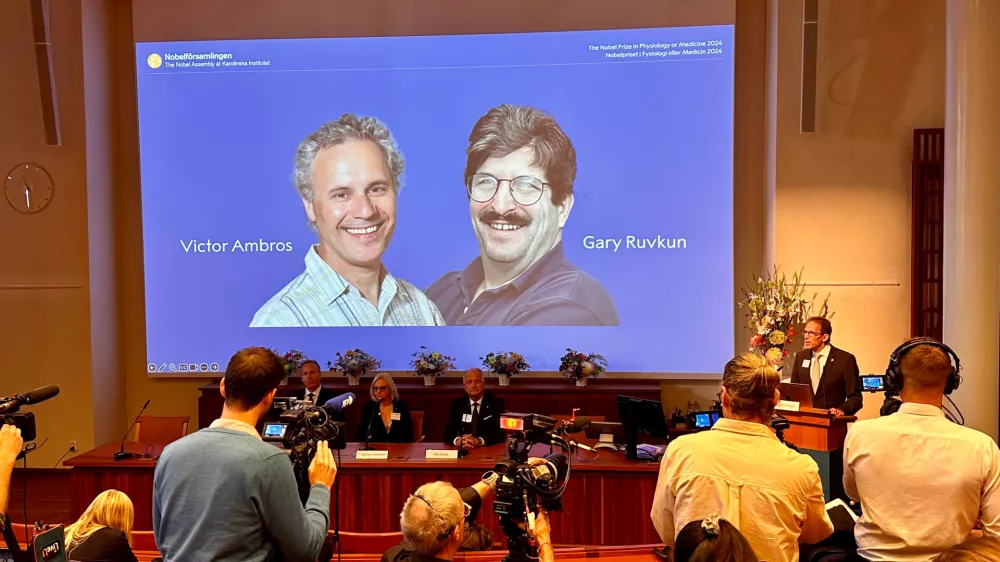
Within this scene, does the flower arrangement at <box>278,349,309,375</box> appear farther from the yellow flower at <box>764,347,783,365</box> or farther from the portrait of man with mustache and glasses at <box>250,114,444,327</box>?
the yellow flower at <box>764,347,783,365</box>

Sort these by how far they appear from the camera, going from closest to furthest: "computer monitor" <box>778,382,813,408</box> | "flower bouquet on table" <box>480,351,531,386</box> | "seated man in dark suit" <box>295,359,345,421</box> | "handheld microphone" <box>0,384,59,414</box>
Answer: "handheld microphone" <box>0,384,59,414</box>, "computer monitor" <box>778,382,813,408</box>, "seated man in dark suit" <box>295,359,345,421</box>, "flower bouquet on table" <box>480,351,531,386</box>

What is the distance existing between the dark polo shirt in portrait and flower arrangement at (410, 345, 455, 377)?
33 centimetres

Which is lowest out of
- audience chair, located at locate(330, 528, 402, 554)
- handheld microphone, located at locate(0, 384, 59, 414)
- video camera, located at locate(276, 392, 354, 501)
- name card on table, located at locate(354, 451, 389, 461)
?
name card on table, located at locate(354, 451, 389, 461)

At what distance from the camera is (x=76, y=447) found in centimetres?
708

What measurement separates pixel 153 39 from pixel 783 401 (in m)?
6.24

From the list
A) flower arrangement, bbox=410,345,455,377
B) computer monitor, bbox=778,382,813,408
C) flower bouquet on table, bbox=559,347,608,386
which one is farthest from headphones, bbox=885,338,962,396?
flower arrangement, bbox=410,345,455,377

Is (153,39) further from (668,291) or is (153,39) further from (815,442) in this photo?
(815,442)

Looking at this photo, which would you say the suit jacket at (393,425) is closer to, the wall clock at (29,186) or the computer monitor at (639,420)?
the computer monitor at (639,420)

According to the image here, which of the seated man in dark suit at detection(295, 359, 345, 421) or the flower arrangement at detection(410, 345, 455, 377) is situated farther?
the flower arrangement at detection(410, 345, 455, 377)

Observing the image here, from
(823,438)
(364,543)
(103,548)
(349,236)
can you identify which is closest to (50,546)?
(103,548)

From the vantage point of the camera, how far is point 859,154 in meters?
6.46

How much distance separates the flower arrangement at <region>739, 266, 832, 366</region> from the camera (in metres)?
6.09

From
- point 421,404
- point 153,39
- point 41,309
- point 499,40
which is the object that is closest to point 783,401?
point 421,404

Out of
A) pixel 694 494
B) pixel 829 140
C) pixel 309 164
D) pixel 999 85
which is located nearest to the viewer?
pixel 694 494
